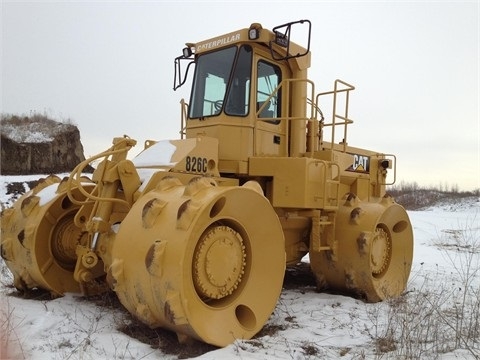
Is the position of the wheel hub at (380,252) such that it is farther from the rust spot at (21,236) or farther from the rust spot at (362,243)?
the rust spot at (21,236)

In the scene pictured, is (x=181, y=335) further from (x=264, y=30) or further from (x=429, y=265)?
(x=429, y=265)

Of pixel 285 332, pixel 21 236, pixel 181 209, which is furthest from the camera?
pixel 21 236

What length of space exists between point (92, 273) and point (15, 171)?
1674cm

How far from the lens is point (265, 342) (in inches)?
178

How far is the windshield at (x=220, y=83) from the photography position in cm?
629

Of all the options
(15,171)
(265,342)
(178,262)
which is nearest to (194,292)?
(178,262)

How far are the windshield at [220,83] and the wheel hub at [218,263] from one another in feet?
7.14

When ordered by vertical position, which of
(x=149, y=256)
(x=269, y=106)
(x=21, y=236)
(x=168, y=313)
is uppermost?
(x=269, y=106)

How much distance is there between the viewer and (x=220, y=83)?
21.4ft

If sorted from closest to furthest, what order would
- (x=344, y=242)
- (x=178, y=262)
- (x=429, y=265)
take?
(x=178, y=262) < (x=344, y=242) < (x=429, y=265)

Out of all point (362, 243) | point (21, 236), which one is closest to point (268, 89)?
point (362, 243)

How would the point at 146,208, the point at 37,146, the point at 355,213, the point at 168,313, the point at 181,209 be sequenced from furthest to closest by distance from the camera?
the point at 37,146 < the point at 355,213 < the point at 146,208 < the point at 181,209 < the point at 168,313

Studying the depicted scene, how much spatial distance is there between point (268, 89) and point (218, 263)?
300 cm

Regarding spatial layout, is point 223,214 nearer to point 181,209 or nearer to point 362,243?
point 181,209
